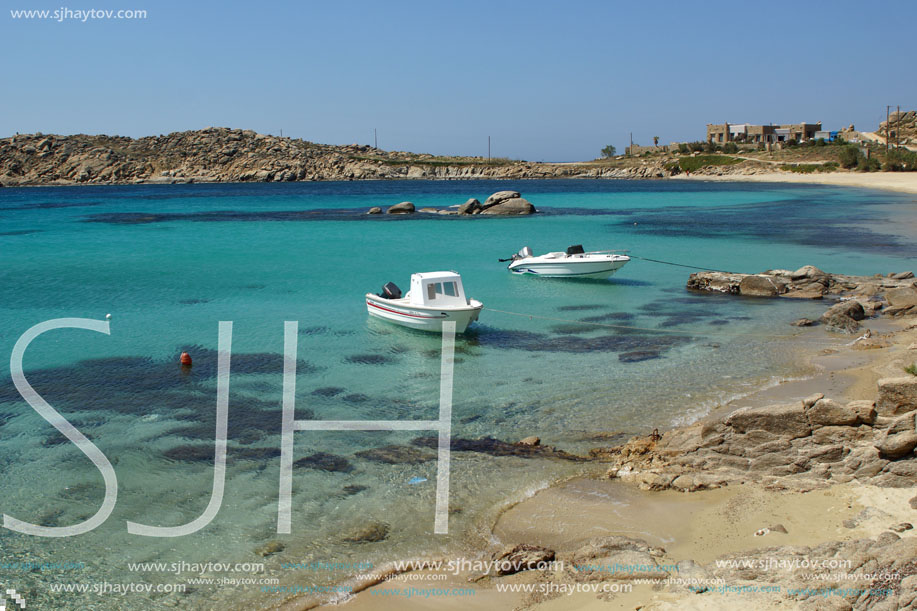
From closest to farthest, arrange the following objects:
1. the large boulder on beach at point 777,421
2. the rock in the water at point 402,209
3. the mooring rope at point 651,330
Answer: the large boulder on beach at point 777,421
the mooring rope at point 651,330
the rock in the water at point 402,209

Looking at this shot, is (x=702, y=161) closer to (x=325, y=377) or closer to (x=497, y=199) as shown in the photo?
(x=497, y=199)

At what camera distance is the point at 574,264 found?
2848 cm

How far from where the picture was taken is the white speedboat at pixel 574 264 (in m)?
28.2

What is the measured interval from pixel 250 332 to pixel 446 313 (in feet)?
18.4

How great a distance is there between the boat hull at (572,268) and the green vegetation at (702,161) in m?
102

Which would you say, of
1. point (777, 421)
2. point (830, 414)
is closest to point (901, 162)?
point (830, 414)

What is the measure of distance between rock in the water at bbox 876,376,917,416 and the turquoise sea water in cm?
335

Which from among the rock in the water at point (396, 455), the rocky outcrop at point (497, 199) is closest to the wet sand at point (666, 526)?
the rock in the water at point (396, 455)

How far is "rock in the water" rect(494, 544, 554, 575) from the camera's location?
25.6 ft

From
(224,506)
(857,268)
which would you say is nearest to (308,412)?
(224,506)

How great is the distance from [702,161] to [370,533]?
12912 cm

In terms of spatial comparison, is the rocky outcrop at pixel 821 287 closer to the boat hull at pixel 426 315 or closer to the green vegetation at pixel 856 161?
the boat hull at pixel 426 315

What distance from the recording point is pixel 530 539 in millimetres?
8672

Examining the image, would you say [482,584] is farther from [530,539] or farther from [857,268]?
[857,268]
